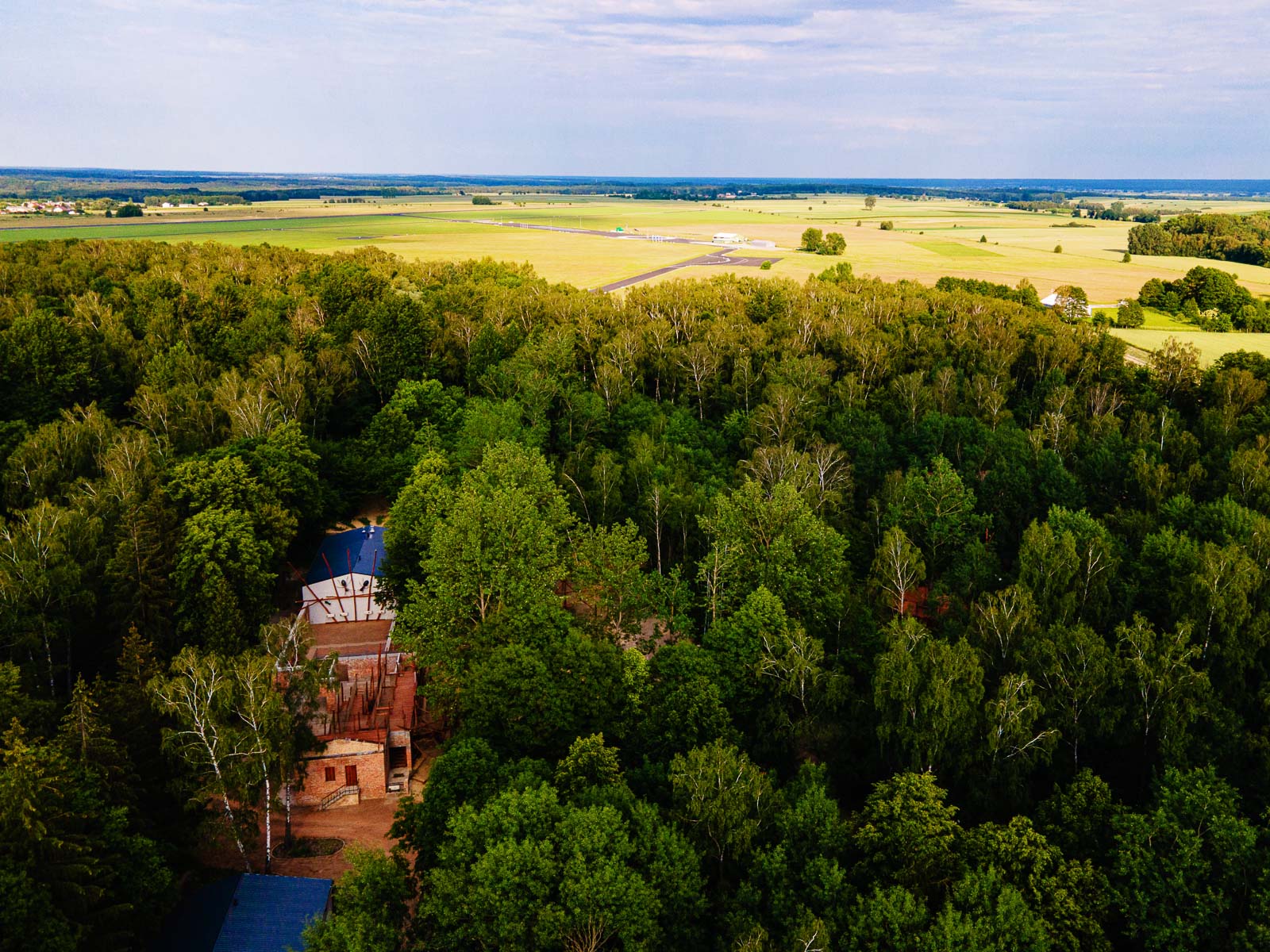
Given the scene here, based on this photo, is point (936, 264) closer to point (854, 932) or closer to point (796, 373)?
point (796, 373)

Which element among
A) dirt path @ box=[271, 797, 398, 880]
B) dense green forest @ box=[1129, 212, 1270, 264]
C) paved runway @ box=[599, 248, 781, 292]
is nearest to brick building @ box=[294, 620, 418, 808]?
dirt path @ box=[271, 797, 398, 880]

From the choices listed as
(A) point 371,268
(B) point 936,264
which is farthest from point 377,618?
(B) point 936,264

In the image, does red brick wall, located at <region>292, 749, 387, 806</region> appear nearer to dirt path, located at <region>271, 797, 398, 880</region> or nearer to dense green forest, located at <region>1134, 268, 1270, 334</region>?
dirt path, located at <region>271, 797, 398, 880</region>

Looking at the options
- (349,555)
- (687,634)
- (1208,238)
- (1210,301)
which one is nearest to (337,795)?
(687,634)

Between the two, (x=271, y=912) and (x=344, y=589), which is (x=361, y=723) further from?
(x=271, y=912)

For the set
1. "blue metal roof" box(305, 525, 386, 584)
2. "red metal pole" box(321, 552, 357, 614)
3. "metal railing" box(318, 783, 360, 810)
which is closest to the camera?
"metal railing" box(318, 783, 360, 810)
